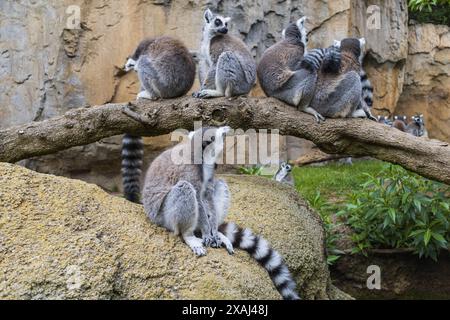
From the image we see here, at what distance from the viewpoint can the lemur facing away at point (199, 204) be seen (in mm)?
4566

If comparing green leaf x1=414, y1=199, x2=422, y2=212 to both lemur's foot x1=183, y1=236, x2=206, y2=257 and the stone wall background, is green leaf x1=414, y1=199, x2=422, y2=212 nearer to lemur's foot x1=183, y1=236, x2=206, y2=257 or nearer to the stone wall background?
lemur's foot x1=183, y1=236, x2=206, y2=257

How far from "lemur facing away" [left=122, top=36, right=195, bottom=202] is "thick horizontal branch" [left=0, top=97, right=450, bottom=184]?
0.15m

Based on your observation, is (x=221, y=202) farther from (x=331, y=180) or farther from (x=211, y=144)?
(x=331, y=180)

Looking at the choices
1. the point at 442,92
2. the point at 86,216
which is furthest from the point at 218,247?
the point at 442,92

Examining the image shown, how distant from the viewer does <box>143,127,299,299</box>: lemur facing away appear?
457cm

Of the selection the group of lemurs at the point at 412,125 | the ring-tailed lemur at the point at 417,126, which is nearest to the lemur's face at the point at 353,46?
the group of lemurs at the point at 412,125

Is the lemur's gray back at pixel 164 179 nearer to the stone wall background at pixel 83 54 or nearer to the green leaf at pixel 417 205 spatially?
the green leaf at pixel 417 205

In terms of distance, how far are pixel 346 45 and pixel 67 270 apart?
421 cm

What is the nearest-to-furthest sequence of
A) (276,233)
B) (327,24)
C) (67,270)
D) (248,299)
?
(67,270) < (248,299) < (276,233) < (327,24)

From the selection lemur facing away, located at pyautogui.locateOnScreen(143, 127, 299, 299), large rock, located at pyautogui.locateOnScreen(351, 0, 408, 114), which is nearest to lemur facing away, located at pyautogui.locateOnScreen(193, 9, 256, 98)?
lemur facing away, located at pyautogui.locateOnScreen(143, 127, 299, 299)

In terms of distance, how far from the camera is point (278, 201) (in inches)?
243

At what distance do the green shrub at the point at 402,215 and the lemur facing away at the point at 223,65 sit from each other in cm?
228

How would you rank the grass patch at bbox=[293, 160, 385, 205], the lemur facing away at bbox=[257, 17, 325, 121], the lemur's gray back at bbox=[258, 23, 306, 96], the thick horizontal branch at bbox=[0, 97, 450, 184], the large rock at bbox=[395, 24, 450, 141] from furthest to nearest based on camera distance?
the large rock at bbox=[395, 24, 450, 141]
the grass patch at bbox=[293, 160, 385, 205]
the lemur's gray back at bbox=[258, 23, 306, 96]
the lemur facing away at bbox=[257, 17, 325, 121]
the thick horizontal branch at bbox=[0, 97, 450, 184]

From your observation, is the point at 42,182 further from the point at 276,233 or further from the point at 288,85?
the point at 288,85
